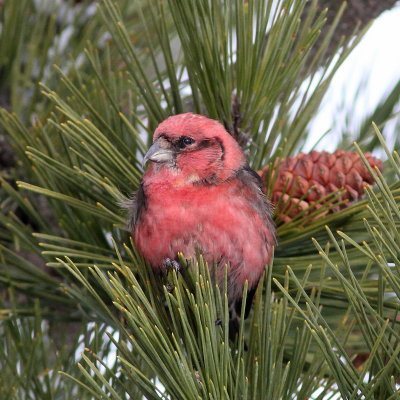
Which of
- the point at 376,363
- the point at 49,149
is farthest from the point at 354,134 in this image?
the point at 376,363

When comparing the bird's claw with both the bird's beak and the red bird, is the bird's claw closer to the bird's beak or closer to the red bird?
the red bird

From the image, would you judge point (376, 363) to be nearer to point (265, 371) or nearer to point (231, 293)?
point (265, 371)

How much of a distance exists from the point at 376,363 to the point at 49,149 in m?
0.84

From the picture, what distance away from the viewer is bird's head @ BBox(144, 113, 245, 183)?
1.56 m

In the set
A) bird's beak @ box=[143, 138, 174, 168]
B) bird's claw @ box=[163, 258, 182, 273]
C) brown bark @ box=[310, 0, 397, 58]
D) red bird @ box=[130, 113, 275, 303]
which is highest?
brown bark @ box=[310, 0, 397, 58]

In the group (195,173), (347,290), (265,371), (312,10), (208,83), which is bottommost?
(265,371)

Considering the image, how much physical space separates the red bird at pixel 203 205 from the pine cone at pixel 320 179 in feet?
0.20

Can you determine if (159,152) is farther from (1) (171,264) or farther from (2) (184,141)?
(1) (171,264)

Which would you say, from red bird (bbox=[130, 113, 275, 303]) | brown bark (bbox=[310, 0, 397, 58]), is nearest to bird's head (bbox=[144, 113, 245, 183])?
red bird (bbox=[130, 113, 275, 303])

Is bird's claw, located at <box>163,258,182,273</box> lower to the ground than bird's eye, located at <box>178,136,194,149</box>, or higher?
lower

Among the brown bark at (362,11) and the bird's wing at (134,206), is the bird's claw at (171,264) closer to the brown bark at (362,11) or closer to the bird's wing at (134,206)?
the bird's wing at (134,206)

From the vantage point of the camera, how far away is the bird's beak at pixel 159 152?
1.54m

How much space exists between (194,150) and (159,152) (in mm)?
105

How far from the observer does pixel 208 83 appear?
5.00 ft
